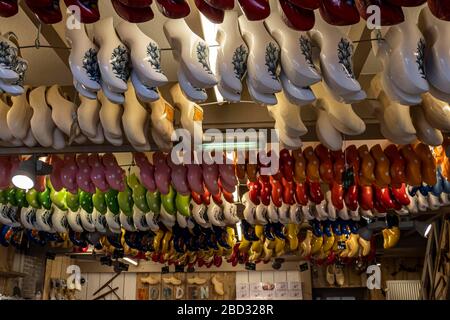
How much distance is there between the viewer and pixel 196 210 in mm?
2928

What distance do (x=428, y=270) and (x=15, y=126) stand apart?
506cm

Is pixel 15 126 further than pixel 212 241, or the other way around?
pixel 212 241

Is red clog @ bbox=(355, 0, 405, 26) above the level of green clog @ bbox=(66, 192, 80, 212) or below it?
below

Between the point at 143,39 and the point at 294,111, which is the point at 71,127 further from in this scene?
the point at 294,111

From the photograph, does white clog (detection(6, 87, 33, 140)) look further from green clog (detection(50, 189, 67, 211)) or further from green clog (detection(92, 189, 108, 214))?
green clog (detection(50, 189, 67, 211))

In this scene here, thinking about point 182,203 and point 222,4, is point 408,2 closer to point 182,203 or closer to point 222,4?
point 222,4

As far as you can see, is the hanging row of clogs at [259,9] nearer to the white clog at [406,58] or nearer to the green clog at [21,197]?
the white clog at [406,58]

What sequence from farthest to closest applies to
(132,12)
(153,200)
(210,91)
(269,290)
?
1. (269,290)
2. (153,200)
3. (210,91)
4. (132,12)

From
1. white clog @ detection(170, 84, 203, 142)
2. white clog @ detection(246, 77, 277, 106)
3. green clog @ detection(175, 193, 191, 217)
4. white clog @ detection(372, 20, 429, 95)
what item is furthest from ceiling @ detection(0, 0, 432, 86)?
green clog @ detection(175, 193, 191, 217)

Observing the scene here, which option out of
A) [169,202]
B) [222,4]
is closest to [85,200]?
[169,202]

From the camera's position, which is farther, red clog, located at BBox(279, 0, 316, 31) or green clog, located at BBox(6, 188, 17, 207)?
green clog, located at BBox(6, 188, 17, 207)

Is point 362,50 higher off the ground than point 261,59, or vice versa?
point 362,50

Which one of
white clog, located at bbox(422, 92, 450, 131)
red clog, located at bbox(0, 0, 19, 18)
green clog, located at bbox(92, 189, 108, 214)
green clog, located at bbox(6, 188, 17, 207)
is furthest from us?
green clog, located at bbox(6, 188, 17, 207)

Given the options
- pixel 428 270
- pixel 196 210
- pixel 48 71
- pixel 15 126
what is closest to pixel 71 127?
pixel 15 126
